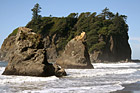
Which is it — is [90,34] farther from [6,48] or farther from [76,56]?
A: [76,56]

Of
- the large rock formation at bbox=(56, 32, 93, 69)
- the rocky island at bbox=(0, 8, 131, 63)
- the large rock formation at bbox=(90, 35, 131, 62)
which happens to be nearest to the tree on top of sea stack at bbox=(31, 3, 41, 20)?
the rocky island at bbox=(0, 8, 131, 63)

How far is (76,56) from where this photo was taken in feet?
109

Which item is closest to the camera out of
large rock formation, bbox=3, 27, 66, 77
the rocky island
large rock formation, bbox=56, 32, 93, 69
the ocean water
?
the ocean water

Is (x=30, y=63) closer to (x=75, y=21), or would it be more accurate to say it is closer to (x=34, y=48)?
(x=34, y=48)

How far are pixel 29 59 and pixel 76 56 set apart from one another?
1276 centimetres

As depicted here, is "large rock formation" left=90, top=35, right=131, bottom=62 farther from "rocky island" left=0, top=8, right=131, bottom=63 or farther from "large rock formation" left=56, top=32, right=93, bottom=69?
"large rock formation" left=56, top=32, right=93, bottom=69

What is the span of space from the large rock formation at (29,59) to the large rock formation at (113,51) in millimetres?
61235

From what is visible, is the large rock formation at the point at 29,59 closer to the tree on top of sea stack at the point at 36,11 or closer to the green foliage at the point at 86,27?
the green foliage at the point at 86,27

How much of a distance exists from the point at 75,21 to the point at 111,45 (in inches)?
906

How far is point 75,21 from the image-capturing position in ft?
349

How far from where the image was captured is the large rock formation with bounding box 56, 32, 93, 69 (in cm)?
3281

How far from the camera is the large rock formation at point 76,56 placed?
32.8 m

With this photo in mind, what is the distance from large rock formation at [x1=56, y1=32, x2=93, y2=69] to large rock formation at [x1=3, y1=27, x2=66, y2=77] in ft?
35.8

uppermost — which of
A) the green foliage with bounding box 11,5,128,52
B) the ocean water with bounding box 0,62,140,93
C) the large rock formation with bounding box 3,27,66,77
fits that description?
the green foliage with bounding box 11,5,128,52
